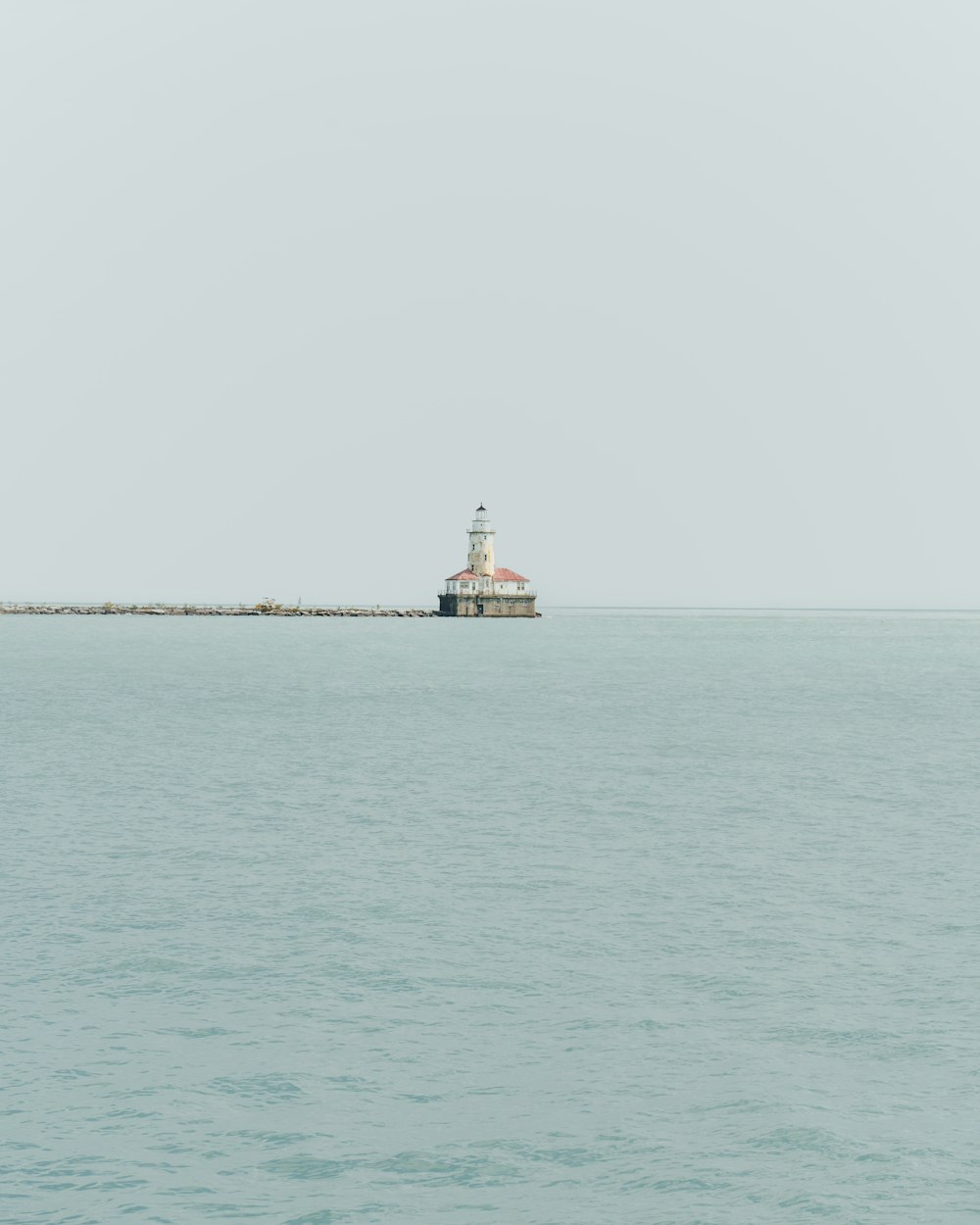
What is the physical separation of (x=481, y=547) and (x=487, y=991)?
170807 mm

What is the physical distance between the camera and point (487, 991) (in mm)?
18453

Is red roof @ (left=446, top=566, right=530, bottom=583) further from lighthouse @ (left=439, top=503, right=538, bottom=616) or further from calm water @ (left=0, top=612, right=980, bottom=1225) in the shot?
calm water @ (left=0, top=612, right=980, bottom=1225)

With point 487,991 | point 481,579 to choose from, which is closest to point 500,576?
point 481,579

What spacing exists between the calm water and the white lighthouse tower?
5599 inches

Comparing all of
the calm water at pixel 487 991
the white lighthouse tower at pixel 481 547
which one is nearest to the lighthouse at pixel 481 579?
the white lighthouse tower at pixel 481 547

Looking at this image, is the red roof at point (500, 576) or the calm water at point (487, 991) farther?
the red roof at point (500, 576)

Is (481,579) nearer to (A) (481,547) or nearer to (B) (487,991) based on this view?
(A) (481,547)

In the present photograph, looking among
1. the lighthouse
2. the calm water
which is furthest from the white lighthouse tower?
the calm water

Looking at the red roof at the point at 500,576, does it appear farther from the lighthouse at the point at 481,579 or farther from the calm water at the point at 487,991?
the calm water at the point at 487,991

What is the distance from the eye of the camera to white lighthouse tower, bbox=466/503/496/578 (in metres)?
187

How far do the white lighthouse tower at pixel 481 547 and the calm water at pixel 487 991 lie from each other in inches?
5599

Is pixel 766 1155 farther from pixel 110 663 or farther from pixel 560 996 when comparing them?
pixel 110 663

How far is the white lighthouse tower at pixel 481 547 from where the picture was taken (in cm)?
18725

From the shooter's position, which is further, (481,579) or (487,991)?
(481,579)
